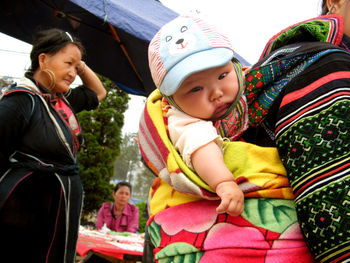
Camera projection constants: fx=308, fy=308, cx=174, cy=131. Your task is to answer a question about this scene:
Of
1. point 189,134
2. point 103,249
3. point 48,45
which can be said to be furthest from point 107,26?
point 189,134

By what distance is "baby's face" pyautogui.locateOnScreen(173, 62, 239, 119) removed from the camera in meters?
0.94

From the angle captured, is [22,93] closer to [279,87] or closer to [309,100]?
[279,87]

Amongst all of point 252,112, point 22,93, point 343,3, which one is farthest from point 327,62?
point 22,93

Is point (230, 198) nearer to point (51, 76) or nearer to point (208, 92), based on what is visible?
point (208, 92)

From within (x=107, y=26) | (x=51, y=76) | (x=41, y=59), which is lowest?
(x=51, y=76)

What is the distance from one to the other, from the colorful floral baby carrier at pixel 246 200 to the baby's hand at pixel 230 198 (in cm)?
5

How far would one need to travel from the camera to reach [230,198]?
29.4 inches

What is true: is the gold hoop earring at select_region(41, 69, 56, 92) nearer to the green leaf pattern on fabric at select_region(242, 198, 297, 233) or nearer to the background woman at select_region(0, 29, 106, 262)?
the background woman at select_region(0, 29, 106, 262)

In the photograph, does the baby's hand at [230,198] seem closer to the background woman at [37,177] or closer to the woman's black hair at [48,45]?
the background woman at [37,177]

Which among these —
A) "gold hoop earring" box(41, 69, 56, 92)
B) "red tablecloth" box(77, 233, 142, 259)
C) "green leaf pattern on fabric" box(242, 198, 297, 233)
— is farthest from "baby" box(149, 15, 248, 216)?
"red tablecloth" box(77, 233, 142, 259)

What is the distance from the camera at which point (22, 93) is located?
1.74m

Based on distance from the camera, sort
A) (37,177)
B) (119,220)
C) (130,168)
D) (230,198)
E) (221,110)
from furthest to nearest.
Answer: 1. (130,168)
2. (119,220)
3. (37,177)
4. (221,110)
5. (230,198)

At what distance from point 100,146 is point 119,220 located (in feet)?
11.6

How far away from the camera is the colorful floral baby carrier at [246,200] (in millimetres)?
751
